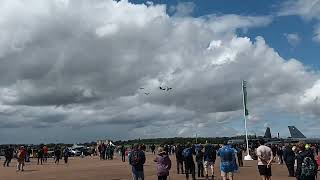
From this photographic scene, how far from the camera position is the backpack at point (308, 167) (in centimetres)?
1175

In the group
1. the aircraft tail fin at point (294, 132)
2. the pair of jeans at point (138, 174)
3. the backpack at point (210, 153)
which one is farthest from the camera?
the aircraft tail fin at point (294, 132)

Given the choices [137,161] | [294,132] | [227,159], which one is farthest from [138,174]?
[294,132]

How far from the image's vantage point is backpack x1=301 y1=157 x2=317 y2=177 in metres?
11.8

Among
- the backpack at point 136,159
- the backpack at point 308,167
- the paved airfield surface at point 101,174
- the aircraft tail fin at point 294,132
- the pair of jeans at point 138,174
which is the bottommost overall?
the paved airfield surface at point 101,174

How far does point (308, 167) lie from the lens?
38.7 ft

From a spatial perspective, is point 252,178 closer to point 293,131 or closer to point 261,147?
point 261,147

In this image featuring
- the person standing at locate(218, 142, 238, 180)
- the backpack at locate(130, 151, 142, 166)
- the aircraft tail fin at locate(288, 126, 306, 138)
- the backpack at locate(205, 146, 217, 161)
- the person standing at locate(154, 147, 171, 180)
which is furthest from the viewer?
the aircraft tail fin at locate(288, 126, 306, 138)

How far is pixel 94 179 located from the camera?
23719 millimetres

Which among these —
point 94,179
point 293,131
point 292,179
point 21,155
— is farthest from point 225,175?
point 293,131

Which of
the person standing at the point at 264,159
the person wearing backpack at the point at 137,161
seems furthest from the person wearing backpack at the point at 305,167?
the person wearing backpack at the point at 137,161

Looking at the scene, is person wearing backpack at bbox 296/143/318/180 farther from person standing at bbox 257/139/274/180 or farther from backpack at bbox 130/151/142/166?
backpack at bbox 130/151/142/166

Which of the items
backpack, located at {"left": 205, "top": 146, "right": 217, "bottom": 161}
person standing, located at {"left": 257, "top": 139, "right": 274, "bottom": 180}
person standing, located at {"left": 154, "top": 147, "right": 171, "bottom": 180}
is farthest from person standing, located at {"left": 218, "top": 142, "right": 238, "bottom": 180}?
backpack, located at {"left": 205, "top": 146, "right": 217, "bottom": 161}

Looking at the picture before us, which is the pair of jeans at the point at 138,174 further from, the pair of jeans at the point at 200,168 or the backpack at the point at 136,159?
the pair of jeans at the point at 200,168

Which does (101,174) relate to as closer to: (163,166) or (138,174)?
(138,174)
